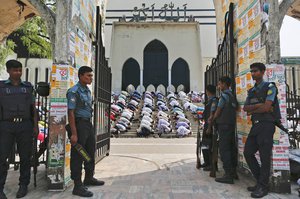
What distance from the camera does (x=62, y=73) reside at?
390cm

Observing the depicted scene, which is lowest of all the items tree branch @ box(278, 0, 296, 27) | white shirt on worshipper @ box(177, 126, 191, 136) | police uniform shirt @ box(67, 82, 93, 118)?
white shirt on worshipper @ box(177, 126, 191, 136)

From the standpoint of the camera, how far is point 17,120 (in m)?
3.54

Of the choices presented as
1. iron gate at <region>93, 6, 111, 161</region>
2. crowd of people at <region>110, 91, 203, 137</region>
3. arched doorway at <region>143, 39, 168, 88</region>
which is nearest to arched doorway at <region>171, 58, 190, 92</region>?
arched doorway at <region>143, 39, 168, 88</region>

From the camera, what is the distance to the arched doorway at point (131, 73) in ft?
77.4

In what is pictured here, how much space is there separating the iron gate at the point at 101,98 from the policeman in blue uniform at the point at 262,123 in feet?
9.73

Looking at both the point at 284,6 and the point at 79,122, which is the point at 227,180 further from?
the point at 284,6

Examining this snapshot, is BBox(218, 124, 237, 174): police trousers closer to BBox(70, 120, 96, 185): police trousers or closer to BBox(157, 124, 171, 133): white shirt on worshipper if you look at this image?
BBox(70, 120, 96, 185): police trousers

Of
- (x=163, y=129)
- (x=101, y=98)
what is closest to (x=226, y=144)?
(x=101, y=98)

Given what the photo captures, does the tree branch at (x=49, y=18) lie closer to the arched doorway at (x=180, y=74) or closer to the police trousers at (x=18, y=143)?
the police trousers at (x=18, y=143)

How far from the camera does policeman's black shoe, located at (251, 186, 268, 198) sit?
346 centimetres

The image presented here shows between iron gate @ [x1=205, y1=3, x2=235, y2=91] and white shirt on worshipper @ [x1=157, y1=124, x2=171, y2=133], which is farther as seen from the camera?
white shirt on worshipper @ [x1=157, y1=124, x2=171, y2=133]

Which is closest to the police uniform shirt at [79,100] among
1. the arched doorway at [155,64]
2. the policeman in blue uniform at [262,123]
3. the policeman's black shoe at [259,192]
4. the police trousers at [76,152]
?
the police trousers at [76,152]

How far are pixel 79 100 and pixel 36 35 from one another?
662 centimetres

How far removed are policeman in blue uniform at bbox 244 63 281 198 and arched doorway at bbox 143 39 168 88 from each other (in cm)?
1986
